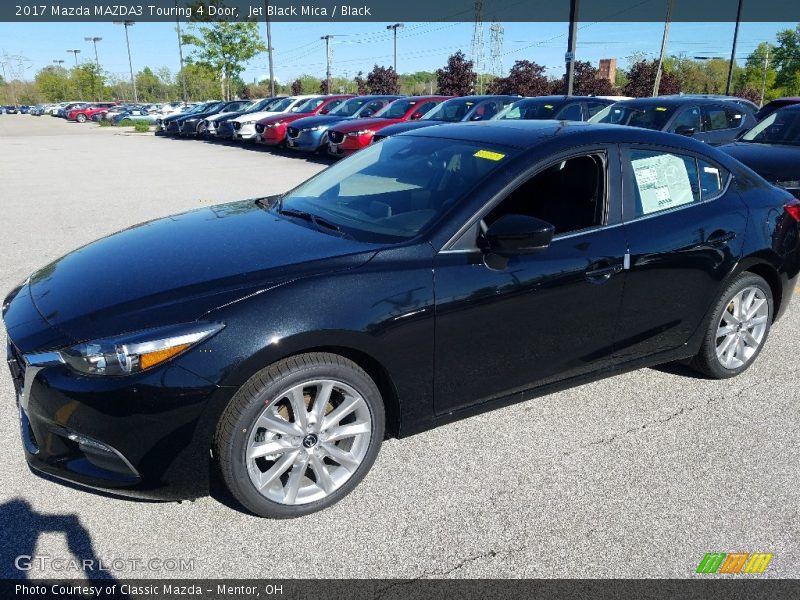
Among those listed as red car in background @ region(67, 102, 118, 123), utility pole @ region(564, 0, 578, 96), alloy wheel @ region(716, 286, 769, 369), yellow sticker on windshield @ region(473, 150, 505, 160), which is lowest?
red car in background @ region(67, 102, 118, 123)

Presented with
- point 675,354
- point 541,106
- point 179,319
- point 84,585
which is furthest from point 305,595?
point 541,106

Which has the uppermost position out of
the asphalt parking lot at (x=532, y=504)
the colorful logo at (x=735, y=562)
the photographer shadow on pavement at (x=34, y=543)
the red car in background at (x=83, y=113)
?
the photographer shadow on pavement at (x=34, y=543)

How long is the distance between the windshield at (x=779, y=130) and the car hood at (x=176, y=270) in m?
6.98

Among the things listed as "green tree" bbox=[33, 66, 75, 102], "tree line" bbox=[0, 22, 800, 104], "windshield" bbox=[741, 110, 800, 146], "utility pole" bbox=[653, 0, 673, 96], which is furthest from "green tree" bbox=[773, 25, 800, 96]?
"green tree" bbox=[33, 66, 75, 102]

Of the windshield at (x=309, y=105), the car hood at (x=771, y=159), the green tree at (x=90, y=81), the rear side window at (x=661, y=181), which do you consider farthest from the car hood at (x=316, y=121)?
the green tree at (x=90, y=81)

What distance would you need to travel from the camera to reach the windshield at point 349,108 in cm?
2022

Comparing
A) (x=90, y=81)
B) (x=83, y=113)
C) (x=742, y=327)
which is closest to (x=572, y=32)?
(x=742, y=327)

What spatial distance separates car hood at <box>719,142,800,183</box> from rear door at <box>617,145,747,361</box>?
11.0ft

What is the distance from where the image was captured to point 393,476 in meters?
3.21

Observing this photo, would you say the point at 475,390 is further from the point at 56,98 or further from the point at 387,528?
the point at 56,98

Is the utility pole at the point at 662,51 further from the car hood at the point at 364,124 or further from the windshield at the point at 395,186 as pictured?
the windshield at the point at 395,186

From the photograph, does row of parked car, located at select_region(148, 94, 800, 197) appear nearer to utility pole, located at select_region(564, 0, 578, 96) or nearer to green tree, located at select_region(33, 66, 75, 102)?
utility pole, located at select_region(564, 0, 578, 96)

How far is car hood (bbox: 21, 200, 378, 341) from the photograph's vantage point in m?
2.66

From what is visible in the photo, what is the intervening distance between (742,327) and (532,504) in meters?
2.19
